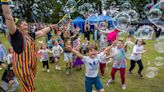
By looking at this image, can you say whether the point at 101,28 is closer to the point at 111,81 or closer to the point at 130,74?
the point at 130,74

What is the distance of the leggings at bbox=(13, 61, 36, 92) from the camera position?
161 inches

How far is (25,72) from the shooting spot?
13.4ft

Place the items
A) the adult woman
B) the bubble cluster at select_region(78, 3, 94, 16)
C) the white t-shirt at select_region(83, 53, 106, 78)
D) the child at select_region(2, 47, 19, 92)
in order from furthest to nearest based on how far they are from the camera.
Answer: the bubble cluster at select_region(78, 3, 94, 16)
the child at select_region(2, 47, 19, 92)
the white t-shirt at select_region(83, 53, 106, 78)
the adult woman

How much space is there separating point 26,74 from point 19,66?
0.52 ft

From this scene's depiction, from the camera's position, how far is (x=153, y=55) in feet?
47.8

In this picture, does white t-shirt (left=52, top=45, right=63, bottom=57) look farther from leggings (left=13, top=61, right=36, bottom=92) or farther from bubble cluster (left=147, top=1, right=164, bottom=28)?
leggings (left=13, top=61, right=36, bottom=92)

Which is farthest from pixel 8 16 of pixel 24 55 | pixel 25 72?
pixel 25 72

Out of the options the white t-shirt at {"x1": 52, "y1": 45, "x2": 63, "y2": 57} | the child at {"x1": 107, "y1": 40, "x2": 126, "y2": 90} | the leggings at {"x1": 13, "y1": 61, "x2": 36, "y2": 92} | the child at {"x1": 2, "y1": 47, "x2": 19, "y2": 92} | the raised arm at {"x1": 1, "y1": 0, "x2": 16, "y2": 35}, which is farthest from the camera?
the white t-shirt at {"x1": 52, "y1": 45, "x2": 63, "y2": 57}

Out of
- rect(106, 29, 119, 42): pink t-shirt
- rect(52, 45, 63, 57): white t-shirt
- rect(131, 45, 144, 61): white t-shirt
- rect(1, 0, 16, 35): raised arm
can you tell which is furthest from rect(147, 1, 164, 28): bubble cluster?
rect(1, 0, 16, 35): raised arm

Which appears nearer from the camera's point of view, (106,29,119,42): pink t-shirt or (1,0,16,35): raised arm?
Result: (1,0,16,35): raised arm

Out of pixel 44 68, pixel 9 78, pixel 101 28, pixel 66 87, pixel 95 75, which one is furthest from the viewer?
pixel 101 28

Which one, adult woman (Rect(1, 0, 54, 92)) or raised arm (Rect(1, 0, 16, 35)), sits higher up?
raised arm (Rect(1, 0, 16, 35))

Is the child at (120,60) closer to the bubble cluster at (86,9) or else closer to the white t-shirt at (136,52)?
the white t-shirt at (136,52)

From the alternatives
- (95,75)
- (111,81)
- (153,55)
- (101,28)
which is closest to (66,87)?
(111,81)
